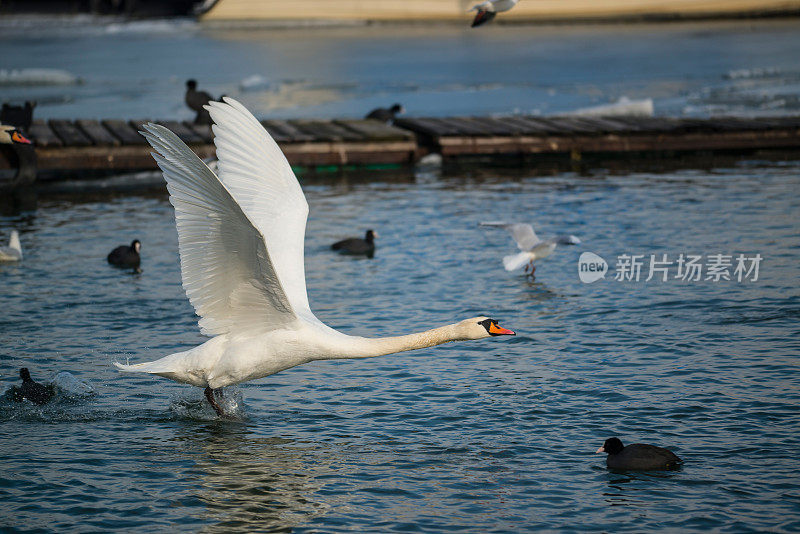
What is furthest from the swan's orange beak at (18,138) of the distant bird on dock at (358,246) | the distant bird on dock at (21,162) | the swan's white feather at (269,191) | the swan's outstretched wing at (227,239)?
the swan's outstretched wing at (227,239)

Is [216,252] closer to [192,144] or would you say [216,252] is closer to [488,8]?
[488,8]

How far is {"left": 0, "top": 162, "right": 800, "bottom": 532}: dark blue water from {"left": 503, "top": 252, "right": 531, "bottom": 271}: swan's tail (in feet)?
1.24

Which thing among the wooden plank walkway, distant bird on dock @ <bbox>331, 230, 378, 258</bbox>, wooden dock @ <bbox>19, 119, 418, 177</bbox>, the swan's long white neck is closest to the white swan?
the swan's long white neck

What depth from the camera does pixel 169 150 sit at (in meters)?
8.39

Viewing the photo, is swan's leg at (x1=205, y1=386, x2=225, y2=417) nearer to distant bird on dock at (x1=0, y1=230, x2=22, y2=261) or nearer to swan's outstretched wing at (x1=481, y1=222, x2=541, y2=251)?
swan's outstretched wing at (x1=481, y1=222, x2=541, y2=251)

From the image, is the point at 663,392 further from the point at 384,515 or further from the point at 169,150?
the point at 169,150

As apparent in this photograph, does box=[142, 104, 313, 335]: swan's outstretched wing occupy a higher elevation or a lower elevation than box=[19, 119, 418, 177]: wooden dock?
lower

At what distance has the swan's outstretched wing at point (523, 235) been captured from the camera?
15374 millimetres

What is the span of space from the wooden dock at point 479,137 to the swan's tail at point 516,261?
31.5 ft

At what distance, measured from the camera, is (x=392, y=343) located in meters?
9.66

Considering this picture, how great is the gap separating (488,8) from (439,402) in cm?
621

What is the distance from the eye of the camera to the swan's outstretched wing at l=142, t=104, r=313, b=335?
8477 millimetres

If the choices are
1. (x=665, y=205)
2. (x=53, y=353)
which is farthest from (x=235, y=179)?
(x=665, y=205)

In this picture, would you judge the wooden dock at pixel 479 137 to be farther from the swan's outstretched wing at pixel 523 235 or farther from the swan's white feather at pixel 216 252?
the swan's white feather at pixel 216 252
